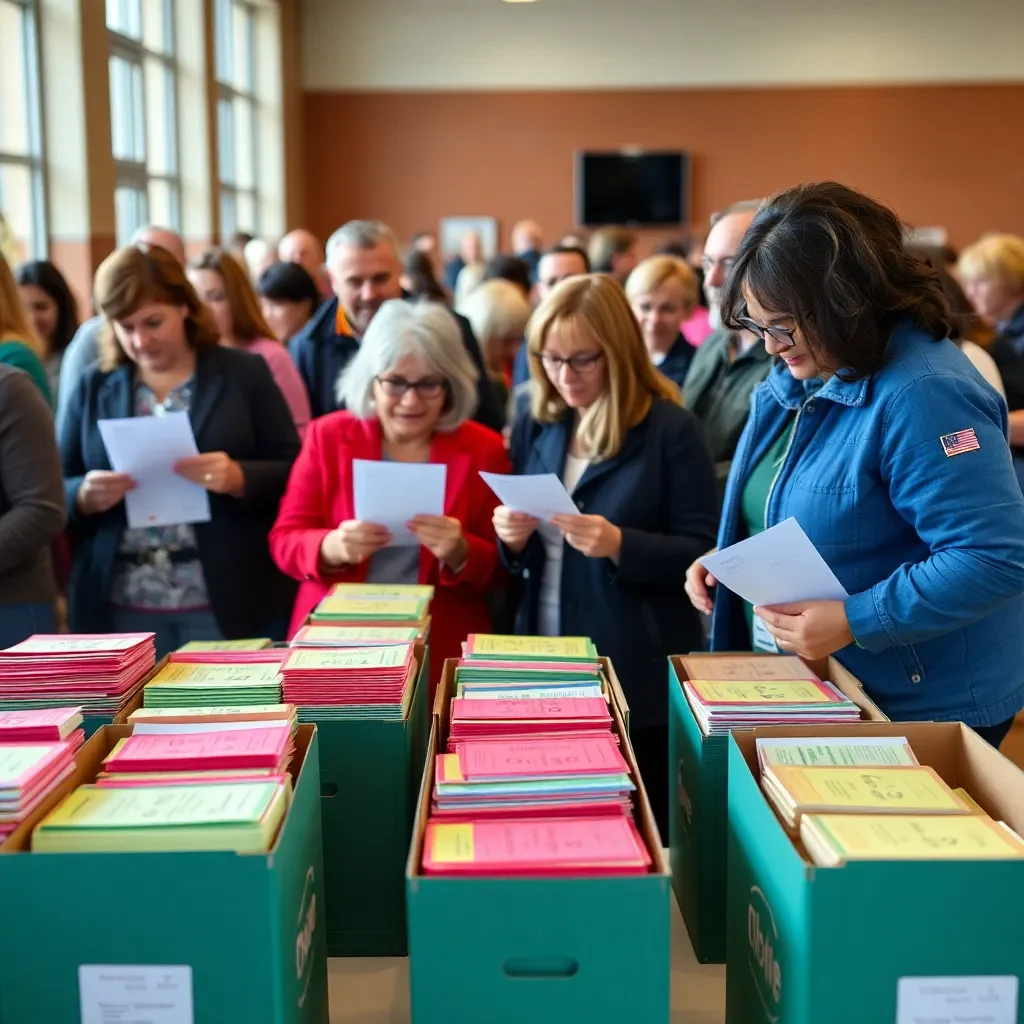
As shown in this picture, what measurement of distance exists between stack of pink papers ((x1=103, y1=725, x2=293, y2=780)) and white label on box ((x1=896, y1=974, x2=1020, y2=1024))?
67cm

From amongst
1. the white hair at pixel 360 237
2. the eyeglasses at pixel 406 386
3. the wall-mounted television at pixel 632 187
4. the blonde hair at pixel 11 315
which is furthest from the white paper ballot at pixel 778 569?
the wall-mounted television at pixel 632 187

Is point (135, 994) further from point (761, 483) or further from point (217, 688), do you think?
point (761, 483)

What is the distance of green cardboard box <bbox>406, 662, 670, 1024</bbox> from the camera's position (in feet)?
3.57

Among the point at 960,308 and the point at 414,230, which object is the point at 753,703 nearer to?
the point at 960,308

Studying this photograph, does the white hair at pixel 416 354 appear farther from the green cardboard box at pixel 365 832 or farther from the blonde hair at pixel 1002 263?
the blonde hair at pixel 1002 263

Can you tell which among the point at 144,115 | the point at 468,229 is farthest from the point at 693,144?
the point at 144,115

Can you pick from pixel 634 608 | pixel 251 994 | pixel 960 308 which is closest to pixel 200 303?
pixel 634 608

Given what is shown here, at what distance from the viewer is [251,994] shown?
43.5 inches

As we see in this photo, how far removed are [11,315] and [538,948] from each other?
2375 millimetres

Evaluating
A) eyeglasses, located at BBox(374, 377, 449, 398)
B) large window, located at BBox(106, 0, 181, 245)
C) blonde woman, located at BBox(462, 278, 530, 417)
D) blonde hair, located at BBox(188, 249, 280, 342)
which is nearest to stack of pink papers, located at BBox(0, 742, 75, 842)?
eyeglasses, located at BBox(374, 377, 449, 398)

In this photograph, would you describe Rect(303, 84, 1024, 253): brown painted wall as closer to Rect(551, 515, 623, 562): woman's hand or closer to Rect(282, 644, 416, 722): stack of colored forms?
Rect(551, 515, 623, 562): woman's hand


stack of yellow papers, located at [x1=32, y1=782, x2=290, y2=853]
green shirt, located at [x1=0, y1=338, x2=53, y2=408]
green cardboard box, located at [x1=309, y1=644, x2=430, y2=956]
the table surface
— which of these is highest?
green shirt, located at [x1=0, y1=338, x2=53, y2=408]

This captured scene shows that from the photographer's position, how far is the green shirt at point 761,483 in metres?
1.96

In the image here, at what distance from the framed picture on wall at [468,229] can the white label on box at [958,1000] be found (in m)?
13.3
